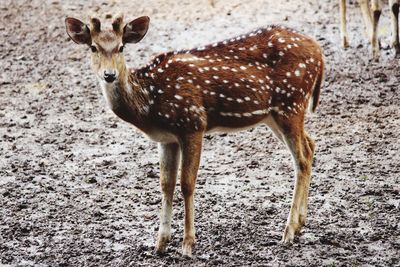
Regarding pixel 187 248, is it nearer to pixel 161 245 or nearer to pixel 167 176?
pixel 161 245

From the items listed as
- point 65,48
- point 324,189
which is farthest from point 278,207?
point 65,48

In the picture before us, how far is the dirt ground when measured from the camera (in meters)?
6.06

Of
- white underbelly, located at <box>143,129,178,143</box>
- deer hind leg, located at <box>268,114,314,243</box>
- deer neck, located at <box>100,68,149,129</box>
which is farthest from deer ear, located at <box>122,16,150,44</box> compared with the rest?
deer hind leg, located at <box>268,114,314,243</box>

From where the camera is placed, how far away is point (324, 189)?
709 cm

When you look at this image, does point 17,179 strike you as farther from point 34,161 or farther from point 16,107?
point 16,107

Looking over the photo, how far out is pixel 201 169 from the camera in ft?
25.6

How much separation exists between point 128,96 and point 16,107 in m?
4.12

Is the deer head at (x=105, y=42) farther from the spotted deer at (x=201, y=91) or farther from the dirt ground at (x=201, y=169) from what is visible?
the dirt ground at (x=201, y=169)

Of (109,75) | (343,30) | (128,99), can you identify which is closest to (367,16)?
(343,30)

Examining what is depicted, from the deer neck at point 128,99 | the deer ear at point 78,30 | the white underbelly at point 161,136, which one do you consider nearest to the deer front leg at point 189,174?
the white underbelly at point 161,136

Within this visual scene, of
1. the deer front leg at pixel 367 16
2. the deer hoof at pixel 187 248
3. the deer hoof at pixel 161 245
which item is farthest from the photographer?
the deer front leg at pixel 367 16

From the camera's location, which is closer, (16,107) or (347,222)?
(347,222)

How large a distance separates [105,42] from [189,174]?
104cm

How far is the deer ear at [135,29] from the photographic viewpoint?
232 inches
